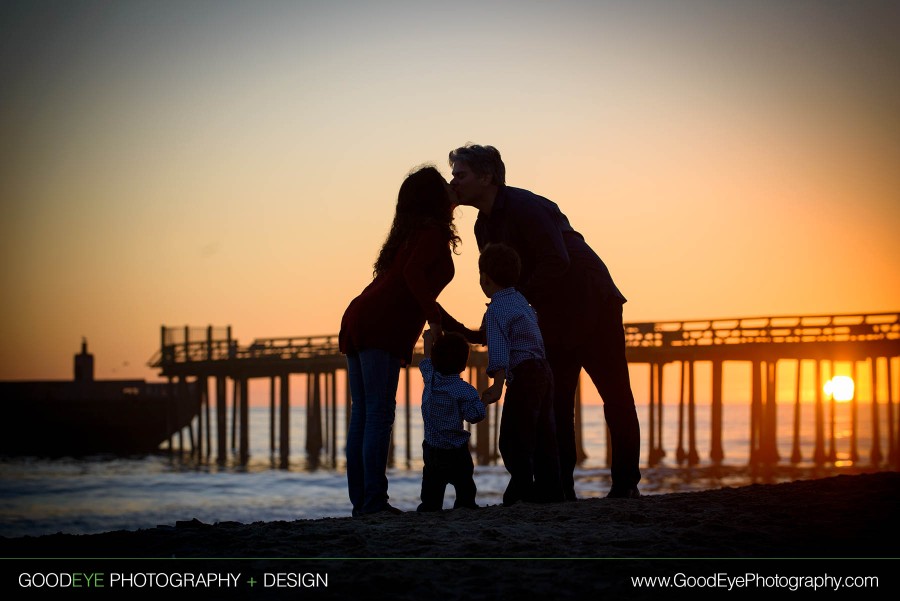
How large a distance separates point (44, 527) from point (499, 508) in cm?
1802

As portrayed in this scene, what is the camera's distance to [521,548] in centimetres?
402

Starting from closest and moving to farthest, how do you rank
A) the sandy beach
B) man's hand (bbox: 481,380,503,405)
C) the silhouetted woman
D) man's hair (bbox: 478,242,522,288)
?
the sandy beach → man's hand (bbox: 481,380,503,405) → man's hair (bbox: 478,242,522,288) → the silhouetted woman

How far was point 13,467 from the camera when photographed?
3947cm

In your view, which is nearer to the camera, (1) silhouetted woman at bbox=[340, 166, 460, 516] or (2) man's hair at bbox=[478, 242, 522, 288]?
(2) man's hair at bbox=[478, 242, 522, 288]

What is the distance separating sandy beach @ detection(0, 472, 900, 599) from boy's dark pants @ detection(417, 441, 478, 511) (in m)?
0.54

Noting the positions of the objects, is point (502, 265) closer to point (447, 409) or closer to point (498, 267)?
point (498, 267)

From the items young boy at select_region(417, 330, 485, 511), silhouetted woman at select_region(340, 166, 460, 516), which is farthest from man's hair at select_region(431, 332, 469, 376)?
silhouetted woman at select_region(340, 166, 460, 516)

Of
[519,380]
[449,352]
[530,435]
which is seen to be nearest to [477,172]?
[449,352]

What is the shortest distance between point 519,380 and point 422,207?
1.09 metres

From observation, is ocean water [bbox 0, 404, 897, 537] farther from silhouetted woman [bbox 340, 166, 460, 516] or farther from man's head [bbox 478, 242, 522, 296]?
man's head [bbox 478, 242, 522, 296]

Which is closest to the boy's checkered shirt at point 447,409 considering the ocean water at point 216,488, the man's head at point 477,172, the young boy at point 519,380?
the young boy at point 519,380

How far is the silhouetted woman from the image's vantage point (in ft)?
18.4

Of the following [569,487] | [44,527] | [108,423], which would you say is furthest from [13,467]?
[569,487]

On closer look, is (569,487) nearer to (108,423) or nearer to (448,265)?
(448,265)
